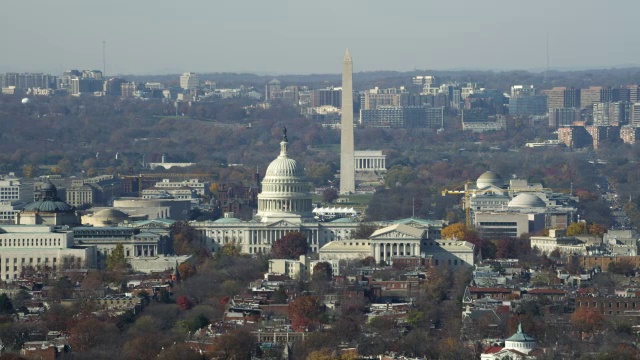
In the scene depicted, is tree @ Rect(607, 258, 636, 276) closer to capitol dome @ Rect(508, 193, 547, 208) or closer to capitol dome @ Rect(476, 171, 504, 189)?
capitol dome @ Rect(508, 193, 547, 208)

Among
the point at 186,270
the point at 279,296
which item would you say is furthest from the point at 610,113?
the point at 279,296

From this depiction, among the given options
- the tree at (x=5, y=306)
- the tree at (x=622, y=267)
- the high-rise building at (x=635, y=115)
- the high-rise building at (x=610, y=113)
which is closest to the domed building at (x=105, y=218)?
the tree at (x=622, y=267)

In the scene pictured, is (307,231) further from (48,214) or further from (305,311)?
(305,311)

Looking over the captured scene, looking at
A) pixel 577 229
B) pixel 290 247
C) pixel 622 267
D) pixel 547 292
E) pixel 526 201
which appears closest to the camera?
pixel 547 292

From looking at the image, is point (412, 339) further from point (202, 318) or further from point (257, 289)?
point (257, 289)

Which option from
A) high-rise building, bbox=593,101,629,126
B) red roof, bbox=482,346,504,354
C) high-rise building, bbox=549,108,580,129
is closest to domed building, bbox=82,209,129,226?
red roof, bbox=482,346,504,354

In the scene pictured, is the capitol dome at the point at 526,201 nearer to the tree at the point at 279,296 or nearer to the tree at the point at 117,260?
the tree at the point at 117,260
